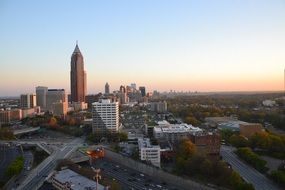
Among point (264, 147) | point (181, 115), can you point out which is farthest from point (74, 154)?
point (181, 115)

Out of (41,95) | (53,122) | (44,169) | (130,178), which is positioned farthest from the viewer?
(41,95)

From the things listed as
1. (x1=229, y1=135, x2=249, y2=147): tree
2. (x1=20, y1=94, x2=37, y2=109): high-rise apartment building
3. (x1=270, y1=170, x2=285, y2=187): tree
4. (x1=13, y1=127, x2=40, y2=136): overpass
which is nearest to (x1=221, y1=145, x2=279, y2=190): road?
(x1=270, y1=170, x2=285, y2=187): tree

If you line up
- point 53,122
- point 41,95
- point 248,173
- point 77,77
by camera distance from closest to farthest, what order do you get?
1. point 248,173
2. point 53,122
3. point 77,77
4. point 41,95

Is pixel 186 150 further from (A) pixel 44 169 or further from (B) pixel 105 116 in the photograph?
(B) pixel 105 116

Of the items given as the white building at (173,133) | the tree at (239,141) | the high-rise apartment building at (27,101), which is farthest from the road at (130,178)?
the high-rise apartment building at (27,101)

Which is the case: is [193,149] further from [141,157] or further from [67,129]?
[67,129]

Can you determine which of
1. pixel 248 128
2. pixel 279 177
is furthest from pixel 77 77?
pixel 279 177
